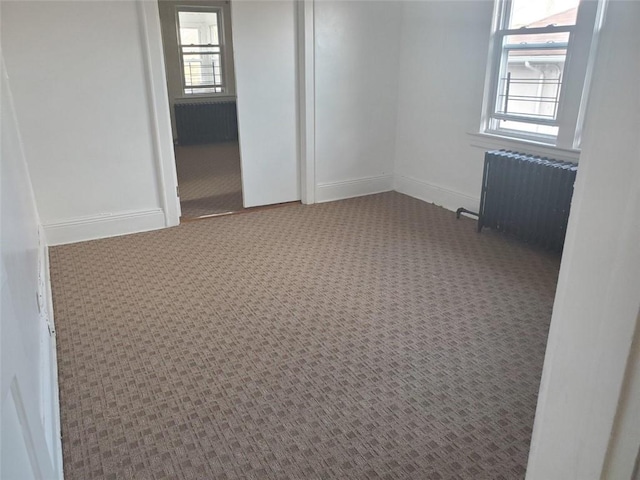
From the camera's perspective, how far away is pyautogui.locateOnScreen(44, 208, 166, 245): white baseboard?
157 inches

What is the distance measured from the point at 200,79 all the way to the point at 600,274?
8.80 metres

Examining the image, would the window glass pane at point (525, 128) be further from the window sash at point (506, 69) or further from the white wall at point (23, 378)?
the white wall at point (23, 378)

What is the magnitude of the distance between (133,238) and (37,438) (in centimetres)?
296

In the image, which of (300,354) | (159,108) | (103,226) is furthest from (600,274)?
(103,226)

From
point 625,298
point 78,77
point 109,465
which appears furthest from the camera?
point 78,77

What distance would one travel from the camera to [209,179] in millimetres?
6109

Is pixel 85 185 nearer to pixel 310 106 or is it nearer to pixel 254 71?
pixel 254 71

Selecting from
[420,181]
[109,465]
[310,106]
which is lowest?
[109,465]

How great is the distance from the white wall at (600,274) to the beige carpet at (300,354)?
1.37 metres

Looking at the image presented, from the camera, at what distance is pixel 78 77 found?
148 inches

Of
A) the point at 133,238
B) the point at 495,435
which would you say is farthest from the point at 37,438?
the point at 133,238

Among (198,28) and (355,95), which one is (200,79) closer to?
(198,28)

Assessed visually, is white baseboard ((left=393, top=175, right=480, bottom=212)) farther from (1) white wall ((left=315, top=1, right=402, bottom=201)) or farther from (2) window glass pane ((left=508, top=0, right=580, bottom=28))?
(2) window glass pane ((left=508, top=0, right=580, bottom=28))

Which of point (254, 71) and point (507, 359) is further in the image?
point (254, 71)
